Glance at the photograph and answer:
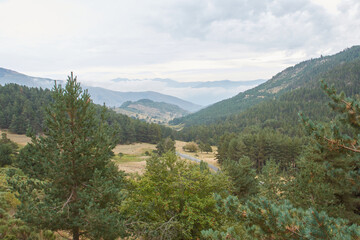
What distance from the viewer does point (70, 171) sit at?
29.0ft

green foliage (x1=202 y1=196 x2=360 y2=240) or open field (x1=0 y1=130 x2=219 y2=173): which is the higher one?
green foliage (x1=202 y1=196 x2=360 y2=240)

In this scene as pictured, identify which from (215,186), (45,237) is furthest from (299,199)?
(45,237)

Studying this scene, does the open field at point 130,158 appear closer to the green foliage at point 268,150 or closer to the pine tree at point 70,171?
the green foliage at point 268,150

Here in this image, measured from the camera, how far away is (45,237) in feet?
33.3

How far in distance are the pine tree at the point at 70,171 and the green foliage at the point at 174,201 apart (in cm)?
376

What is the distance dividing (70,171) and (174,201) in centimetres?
680

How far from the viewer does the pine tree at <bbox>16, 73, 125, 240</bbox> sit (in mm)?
8125

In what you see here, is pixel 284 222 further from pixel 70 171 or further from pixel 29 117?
pixel 29 117

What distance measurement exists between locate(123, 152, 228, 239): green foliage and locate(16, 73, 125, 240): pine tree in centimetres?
376

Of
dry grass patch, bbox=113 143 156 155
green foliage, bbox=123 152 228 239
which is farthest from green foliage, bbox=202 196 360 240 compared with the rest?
dry grass patch, bbox=113 143 156 155

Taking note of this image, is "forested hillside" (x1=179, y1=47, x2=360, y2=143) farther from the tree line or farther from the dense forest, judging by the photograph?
the dense forest

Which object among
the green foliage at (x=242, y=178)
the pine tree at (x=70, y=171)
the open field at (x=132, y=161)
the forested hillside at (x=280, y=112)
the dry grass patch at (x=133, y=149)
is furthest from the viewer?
the forested hillside at (x=280, y=112)

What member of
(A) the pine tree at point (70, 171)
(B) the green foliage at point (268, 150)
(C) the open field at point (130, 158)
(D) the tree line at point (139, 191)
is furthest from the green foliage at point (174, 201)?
(B) the green foliage at point (268, 150)

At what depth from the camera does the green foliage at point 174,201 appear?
482 inches
